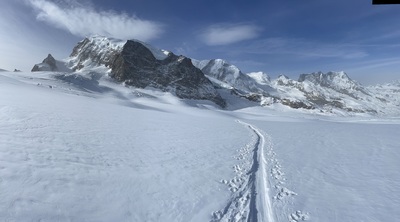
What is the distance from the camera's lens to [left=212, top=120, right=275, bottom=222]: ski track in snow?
868 cm

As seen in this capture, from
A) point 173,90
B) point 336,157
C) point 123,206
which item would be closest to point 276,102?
point 173,90

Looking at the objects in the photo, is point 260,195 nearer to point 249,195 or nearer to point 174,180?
point 249,195

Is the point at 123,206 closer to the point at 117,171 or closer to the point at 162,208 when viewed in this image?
the point at 162,208

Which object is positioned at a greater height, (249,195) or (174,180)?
(249,195)

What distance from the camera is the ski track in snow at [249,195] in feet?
28.5

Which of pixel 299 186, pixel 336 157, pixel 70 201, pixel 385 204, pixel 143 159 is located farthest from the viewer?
pixel 336 157

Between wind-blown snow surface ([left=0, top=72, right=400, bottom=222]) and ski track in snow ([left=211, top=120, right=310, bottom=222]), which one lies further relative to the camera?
ski track in snow ([left=211, top=120, right=310, bottom=222])

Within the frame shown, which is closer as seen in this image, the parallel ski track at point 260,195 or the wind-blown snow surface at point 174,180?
the wind-blown snow surface at point 174,180

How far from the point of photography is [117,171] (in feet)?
38.3

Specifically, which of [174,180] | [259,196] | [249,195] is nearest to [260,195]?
[259,196]

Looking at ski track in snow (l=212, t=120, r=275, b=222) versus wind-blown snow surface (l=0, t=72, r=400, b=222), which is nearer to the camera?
wind-blown snow surface (l=0, t=72, r=400, b=222)

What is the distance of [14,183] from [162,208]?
5046 millimetres

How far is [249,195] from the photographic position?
10391mm

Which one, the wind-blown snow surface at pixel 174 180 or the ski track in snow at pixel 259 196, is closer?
the wind-blown snow surface at pixel 174 180
